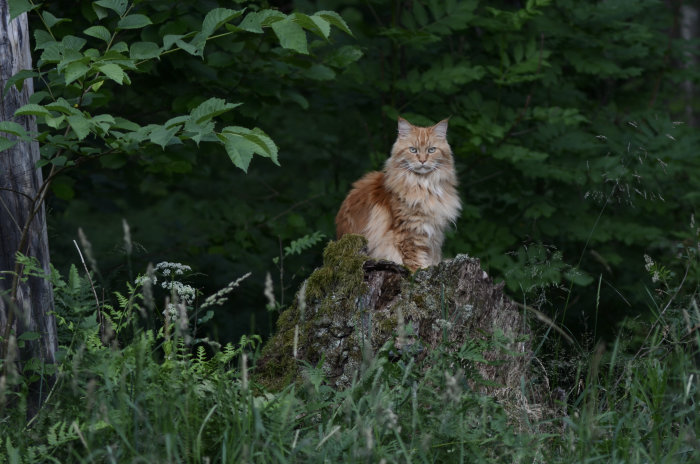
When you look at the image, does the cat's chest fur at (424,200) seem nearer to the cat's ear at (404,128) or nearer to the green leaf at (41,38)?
the cat's ear at (404,128)

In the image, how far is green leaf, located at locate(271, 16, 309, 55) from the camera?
2941mm

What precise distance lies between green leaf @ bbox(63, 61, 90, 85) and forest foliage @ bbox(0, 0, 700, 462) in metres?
0.02

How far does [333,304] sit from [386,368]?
700mm

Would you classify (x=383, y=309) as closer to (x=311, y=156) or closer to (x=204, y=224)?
(x=204, y=224)

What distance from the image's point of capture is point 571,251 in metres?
7.49

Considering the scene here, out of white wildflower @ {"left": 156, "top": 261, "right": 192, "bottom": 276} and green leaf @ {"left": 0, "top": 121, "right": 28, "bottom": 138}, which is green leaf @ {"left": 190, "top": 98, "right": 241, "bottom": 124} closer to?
green leaf @ {"left": 0, "top": 121, "right": 28, "bottom": 138}

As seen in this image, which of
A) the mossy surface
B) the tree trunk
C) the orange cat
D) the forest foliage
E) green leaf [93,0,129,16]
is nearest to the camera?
the forest foliage

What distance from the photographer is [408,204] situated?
16.8 ft

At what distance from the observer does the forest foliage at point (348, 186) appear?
277 cm

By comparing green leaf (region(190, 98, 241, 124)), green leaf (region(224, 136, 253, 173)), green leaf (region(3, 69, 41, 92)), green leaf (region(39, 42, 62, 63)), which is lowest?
Result: green leaf (region(224, 136, 253, 173))

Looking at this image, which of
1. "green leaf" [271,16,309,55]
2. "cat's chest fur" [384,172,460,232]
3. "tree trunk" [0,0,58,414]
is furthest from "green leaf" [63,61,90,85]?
"cat's chest fur" [384,172,460,232]

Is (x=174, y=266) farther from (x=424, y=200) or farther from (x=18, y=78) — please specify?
(x=424, y=200)

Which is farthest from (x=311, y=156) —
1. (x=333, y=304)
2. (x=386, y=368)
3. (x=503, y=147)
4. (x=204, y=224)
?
(x=386, y=368)

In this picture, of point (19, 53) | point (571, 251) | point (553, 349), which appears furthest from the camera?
point (571, 251)
